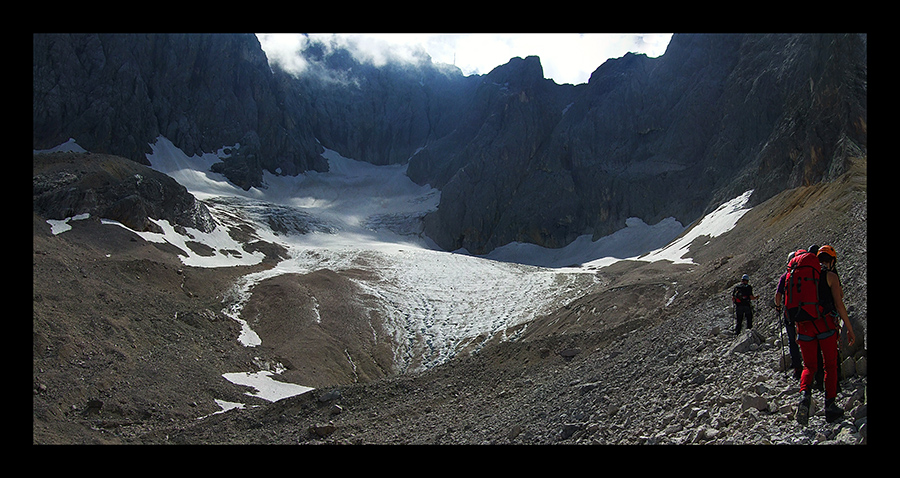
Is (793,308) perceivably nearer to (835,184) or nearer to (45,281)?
(45,281)

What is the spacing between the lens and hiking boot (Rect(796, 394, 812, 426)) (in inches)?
271

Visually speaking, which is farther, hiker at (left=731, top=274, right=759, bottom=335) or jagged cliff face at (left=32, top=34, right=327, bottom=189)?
jagged cliff face at (left=32, top=34, right=327, bottom=189)

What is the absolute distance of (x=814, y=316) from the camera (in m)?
7.47

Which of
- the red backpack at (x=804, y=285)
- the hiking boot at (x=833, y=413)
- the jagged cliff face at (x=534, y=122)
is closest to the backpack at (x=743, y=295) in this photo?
the red backpack at (x=804, y=285)

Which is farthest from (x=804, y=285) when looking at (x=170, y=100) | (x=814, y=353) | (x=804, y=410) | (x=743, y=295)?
(x=170, y=100)

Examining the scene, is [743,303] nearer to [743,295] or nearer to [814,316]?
[743,295]

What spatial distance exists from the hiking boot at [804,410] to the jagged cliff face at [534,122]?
57.1 meters

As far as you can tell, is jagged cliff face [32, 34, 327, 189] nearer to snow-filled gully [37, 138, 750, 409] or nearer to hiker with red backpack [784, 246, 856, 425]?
snow-filled gully [37, 138, 750, 409]

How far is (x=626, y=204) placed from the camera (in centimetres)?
9481

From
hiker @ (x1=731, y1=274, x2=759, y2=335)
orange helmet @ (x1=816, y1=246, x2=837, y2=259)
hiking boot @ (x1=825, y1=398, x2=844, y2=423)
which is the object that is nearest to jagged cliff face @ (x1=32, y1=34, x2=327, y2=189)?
hiker @ (x1=731, y1=274, x2=759, y2=335)

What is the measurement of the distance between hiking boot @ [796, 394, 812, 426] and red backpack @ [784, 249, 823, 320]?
1.19m

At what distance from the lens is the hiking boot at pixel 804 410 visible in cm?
689

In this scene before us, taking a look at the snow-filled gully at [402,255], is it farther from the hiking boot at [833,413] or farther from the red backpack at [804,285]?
the hiking boot at [833,413]
